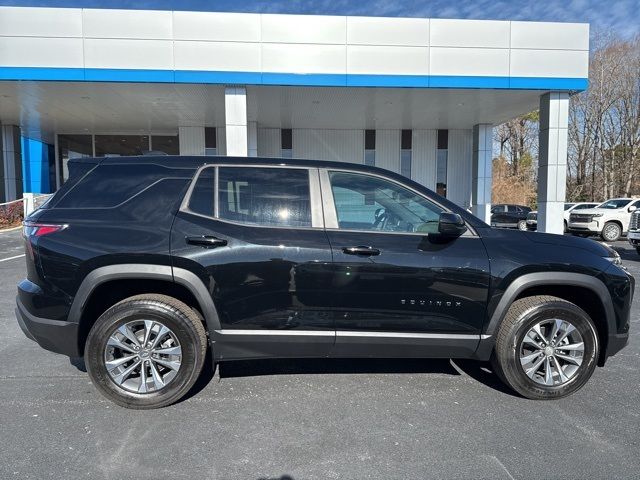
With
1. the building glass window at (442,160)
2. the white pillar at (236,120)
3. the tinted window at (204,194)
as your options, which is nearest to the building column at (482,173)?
the building glass window at (442,160)

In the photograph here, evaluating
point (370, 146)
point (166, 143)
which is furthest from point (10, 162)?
point (370, 146)

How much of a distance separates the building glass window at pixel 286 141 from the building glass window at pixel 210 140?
127 inches

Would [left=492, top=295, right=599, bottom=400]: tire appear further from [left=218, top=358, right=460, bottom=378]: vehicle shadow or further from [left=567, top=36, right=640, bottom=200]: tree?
[left=567, top=36, right=640, bottom=200]: tree

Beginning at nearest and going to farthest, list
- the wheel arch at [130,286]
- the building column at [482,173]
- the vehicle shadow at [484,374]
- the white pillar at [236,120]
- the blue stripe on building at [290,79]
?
the wheel arch at [130,286] < the vehicle shadow at [484,374] < the blue stripe on building at [290,79] < the white pillar at [236,120] < the building column at [482,173]

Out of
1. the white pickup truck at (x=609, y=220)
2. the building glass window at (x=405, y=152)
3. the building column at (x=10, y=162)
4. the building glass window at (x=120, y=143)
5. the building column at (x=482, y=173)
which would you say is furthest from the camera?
the building glass window at (x=120, y=143)

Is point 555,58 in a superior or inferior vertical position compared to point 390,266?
superior

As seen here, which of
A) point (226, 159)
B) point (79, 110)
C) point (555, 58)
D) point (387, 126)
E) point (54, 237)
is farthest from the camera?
point (387, 126)

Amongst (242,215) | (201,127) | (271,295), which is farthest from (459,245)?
(201,127)

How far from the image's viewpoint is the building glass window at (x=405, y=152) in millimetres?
20969

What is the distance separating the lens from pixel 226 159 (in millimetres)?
3436

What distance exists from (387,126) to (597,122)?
27.7 meters

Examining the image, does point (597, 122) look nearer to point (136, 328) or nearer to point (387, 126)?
point (387, 126)

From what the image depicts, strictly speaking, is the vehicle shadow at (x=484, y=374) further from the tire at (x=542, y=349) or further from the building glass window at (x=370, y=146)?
the building glass window at (x=370, y=146)

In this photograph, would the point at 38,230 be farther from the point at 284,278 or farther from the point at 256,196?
the point at 284,278
